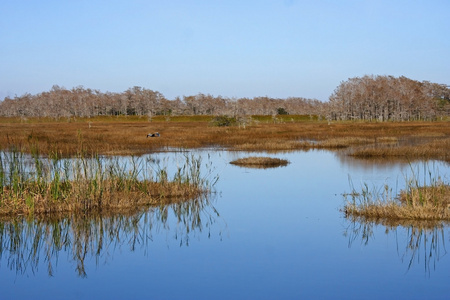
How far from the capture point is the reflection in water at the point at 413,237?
10578 mm

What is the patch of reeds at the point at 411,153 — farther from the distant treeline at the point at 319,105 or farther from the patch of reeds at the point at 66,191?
the distant treeline at the point at 319,105

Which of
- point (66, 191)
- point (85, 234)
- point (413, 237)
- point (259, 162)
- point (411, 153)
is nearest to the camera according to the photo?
point (413, 237)

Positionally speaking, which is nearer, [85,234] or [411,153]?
[85,234]

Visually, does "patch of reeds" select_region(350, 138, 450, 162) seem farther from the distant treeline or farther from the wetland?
the distant treeline

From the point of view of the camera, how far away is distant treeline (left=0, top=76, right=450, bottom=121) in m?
104

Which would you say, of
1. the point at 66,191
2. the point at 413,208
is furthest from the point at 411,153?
the point at 66,191

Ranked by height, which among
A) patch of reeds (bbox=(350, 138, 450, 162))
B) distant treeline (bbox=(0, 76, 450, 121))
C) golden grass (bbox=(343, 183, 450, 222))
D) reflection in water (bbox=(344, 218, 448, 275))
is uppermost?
distant treeline (bbox=(0, 76, 450, 121))

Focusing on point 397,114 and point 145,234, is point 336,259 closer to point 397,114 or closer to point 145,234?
point 145,234

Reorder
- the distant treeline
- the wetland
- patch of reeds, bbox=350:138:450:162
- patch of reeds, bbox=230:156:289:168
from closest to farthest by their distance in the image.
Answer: the wetland < patch of reeds, bbox=230:156:289:168 < patch of reeds, bbox=350:138:450:162 < the distant treeline

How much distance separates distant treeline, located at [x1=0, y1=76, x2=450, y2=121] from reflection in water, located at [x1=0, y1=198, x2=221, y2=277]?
61395 mm

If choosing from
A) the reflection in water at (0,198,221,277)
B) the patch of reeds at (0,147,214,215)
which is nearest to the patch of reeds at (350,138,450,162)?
the reflection in water at (0,198,221,277)

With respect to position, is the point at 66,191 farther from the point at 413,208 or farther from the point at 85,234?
the point at 413,208

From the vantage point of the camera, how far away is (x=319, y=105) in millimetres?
140500

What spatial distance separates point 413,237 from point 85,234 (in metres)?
7.92
